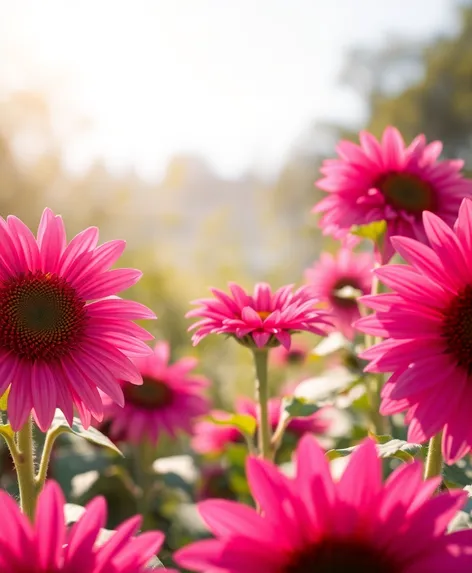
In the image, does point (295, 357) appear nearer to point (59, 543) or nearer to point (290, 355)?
point (290, 355)

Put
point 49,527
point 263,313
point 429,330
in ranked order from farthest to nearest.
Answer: point 263,313 → point 429,330 → point 49,527

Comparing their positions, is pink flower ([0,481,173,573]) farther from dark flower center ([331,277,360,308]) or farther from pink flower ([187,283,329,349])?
dark flower center ([331,277,360,308])

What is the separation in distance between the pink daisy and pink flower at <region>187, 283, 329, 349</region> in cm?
10

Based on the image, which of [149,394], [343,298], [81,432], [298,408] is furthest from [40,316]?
[343,298]

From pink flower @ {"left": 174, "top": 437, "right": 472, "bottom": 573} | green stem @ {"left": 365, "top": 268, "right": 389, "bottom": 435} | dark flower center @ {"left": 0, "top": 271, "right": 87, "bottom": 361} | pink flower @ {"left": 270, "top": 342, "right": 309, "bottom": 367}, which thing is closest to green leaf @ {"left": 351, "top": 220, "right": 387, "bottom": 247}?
green stem @ {"left": 365, "top": 268, "right": 389, "bottom": 435}

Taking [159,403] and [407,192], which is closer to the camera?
[407,192]

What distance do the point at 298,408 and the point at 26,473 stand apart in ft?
1.19

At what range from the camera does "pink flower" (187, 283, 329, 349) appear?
2.45ft

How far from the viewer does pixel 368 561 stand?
0.42m

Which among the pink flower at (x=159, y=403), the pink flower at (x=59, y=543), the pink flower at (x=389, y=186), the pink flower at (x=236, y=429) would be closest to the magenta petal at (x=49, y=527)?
the pink flower at (x=59, y=543)

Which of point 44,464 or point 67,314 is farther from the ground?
point 67,314

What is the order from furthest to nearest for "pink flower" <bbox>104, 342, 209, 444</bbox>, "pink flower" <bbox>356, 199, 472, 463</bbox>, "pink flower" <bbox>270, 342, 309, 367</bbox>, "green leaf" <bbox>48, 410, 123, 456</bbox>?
1. "pink flower" <bbox>270, 342, 309, 367</bbox>
2. "pink flower" <bbox>104, 342, 209, 444</bbox>
3. "green leaf" <bbox>48, 410, 123, 456</bbox>
4. "pink flower" <bbox>356, 199, 472, 463</bbox>

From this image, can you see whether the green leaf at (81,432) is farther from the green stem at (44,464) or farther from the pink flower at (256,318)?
the pink flower at (256,318)

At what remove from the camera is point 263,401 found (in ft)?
2.75
